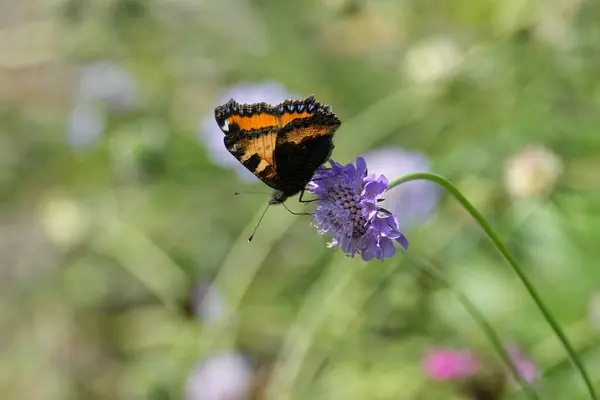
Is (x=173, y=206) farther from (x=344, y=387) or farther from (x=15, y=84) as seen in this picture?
(x=15, y=84)

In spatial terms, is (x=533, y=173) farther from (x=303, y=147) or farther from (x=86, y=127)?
(x=86, y=127)

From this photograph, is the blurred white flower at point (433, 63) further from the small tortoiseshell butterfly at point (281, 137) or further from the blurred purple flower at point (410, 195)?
the small tortoiseshell butterfly at point (281, 137)

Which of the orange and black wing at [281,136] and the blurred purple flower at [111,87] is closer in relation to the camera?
the orange and black wing at [281,136]

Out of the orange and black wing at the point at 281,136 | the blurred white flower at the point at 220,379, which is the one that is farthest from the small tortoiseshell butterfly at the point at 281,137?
the blurred white flower at the point at 220,379

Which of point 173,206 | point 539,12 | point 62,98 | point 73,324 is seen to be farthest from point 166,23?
point 539,12

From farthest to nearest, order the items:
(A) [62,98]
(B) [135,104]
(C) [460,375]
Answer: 1. (A) [62,98]
2. (B) [135,104]
3. (C) [460,375]

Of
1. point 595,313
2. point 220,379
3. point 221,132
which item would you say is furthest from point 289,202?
point 595,313
